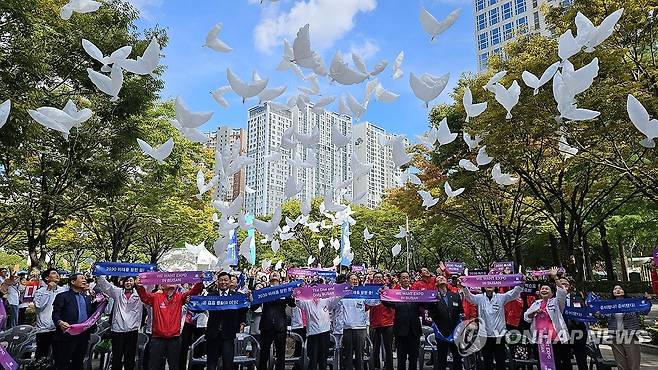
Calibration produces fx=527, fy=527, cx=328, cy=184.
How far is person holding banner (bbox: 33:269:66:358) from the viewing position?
24.9 ft

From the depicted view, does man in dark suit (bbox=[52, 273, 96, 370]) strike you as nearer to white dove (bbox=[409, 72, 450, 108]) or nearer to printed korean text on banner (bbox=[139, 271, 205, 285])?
printed korean text on banner (bbox=[139, 271, 205, 285])

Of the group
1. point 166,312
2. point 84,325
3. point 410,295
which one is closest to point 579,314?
point 410,295

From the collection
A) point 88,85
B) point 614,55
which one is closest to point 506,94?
point 614,55

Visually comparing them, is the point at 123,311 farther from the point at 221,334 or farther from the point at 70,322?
the point at 221,334

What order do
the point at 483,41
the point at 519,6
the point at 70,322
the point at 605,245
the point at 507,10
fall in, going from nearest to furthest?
the point at 70,322 < the point at 605,245 < the point at 519,6 < the point at 507,10 < the point at 483,41

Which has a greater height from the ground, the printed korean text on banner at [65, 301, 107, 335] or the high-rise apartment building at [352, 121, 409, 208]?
the high-rise apartment building at [352, 121, 409, 208]

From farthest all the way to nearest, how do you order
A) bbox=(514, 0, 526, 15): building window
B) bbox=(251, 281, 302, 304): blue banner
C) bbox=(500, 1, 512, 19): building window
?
bbox=(500, 1, 512, 19): building window → bbox=(514, 0, 526, 15): building window → bbox=(251, 281, 302, 304): blue banner

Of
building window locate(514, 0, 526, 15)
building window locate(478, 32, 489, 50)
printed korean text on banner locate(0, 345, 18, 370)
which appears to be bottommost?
printed korean text on banner locate(0, 345, 18, 370)

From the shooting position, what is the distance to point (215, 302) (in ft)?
21.7

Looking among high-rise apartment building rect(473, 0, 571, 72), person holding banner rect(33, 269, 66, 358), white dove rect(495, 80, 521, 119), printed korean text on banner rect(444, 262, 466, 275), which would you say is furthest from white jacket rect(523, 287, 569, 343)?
high-rise apartment building rect(473, 0, 571, 72)

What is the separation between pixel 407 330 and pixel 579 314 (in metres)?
2.27

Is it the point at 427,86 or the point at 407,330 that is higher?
the point at 427,86

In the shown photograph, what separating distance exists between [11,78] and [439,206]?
16323mm

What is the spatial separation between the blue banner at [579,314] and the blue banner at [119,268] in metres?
5.61
